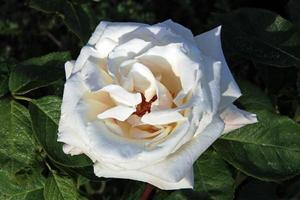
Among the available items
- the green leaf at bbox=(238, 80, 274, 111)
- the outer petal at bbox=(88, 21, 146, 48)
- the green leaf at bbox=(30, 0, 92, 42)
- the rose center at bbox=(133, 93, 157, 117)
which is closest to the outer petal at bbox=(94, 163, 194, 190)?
the rose center at bbox=(133, 93, 157, 117)

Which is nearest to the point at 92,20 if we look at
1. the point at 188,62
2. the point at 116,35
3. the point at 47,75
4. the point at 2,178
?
the point at 47,75

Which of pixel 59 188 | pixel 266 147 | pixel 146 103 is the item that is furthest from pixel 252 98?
pixel 59 188

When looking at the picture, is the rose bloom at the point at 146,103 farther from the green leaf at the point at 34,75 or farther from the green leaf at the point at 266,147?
the green leaf at the point at 34,75

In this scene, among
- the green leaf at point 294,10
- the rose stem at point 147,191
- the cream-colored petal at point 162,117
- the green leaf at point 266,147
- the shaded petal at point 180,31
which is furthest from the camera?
the green leaf at point 294,10

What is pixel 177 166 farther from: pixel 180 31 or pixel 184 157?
pixel 180 31

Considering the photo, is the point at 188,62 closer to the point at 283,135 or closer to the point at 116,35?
the point at 116,35

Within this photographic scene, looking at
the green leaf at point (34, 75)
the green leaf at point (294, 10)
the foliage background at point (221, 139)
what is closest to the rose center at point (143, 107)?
the foliage background at point (221, 139)

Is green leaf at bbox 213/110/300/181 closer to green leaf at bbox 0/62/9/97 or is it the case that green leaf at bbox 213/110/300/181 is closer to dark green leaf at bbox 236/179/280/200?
dark green leaf at bbox 236/179/280/200
